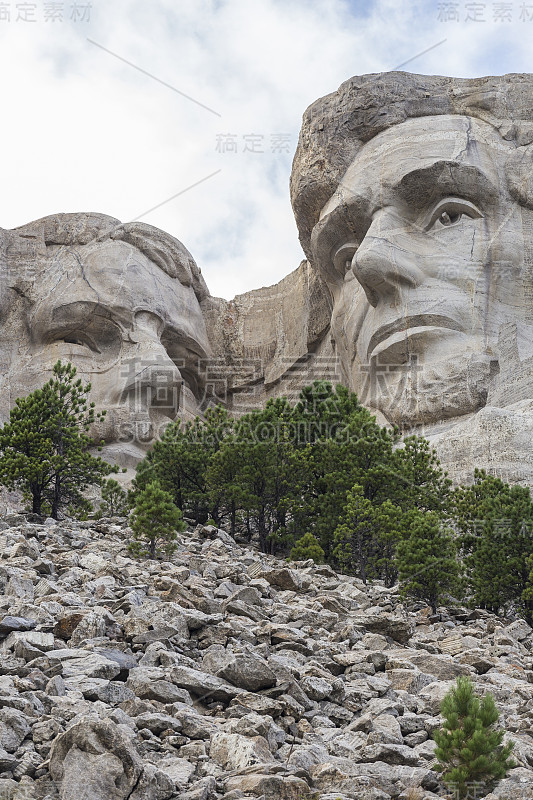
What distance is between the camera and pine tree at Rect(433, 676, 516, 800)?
5125 millimetres

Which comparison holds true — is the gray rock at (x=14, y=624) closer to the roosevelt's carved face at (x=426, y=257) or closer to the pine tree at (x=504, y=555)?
the pine tree at (x=504, y=555)

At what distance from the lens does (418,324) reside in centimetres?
2591

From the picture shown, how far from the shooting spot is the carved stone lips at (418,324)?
25.6m

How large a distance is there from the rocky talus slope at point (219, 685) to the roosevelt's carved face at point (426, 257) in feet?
48.3

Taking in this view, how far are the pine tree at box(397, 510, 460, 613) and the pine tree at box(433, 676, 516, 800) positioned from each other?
731 cm

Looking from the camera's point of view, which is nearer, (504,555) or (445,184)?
(504,555)

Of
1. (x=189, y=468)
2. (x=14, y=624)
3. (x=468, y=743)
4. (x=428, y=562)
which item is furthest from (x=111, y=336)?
(x=468, y=743)

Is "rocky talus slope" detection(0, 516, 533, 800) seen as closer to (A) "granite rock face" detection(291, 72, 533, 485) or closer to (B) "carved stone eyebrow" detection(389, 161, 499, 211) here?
(A) "granite rock face" detection(291, 72, 533, 485)

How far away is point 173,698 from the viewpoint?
638 centimetres

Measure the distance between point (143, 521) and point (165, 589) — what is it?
2.98 m

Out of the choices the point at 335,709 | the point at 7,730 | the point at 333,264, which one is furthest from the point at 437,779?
the point at 333,264

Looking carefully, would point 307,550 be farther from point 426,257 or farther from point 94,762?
point 426,257

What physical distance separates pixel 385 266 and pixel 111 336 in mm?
8916

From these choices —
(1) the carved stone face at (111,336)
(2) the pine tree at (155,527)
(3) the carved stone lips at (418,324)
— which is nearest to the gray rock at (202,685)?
(2) the pine tree at (155,527)
